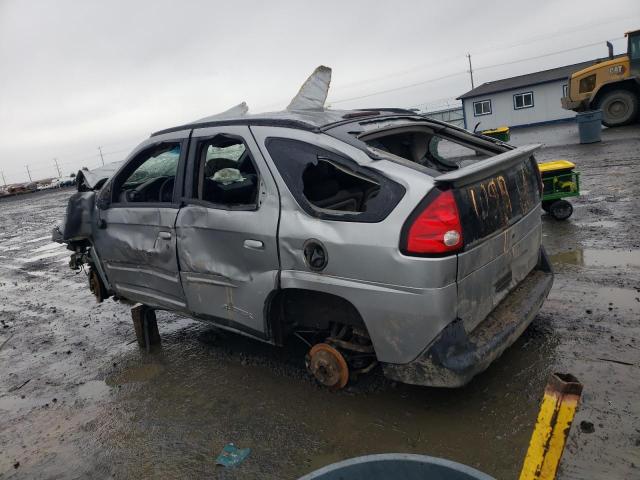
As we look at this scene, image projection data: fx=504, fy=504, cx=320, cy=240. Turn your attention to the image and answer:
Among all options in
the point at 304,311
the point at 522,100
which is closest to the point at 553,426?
the point at 304,311

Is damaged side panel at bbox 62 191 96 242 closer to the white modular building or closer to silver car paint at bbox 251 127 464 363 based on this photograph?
silver car paint at bbox 251 127 464 363

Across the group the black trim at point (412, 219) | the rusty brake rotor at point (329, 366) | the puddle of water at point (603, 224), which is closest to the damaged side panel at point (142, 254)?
the rusty brake rotor at point (329, 366)

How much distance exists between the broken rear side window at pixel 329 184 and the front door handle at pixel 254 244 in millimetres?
389

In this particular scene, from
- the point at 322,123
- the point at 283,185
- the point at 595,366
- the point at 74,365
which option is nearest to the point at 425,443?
the point at 595,366

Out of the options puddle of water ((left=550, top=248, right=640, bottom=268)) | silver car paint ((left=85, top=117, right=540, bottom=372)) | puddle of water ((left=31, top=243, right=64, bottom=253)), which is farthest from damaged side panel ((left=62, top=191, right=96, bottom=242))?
puddle of water ((left=31, top=243, right=64, bottom=253))

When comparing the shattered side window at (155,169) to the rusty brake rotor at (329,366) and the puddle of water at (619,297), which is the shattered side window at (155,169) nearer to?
the rusty brake rotor at (329,366)

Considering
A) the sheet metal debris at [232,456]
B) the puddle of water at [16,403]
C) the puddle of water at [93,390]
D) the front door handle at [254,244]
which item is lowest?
the sheet metal debris at [232,456]

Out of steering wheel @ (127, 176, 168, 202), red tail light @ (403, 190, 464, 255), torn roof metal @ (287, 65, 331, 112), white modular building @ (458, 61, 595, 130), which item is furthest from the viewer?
white modular building @ (458, 61, 595, 130)

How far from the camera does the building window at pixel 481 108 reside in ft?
94.7

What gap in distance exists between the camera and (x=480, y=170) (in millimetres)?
2797

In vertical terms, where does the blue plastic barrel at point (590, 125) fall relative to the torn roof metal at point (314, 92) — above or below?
below

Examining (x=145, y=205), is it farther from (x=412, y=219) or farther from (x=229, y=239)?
(x=412, y=219)

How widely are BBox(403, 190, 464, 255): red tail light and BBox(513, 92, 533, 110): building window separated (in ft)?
91.3

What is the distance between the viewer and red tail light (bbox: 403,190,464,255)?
2602 mm
